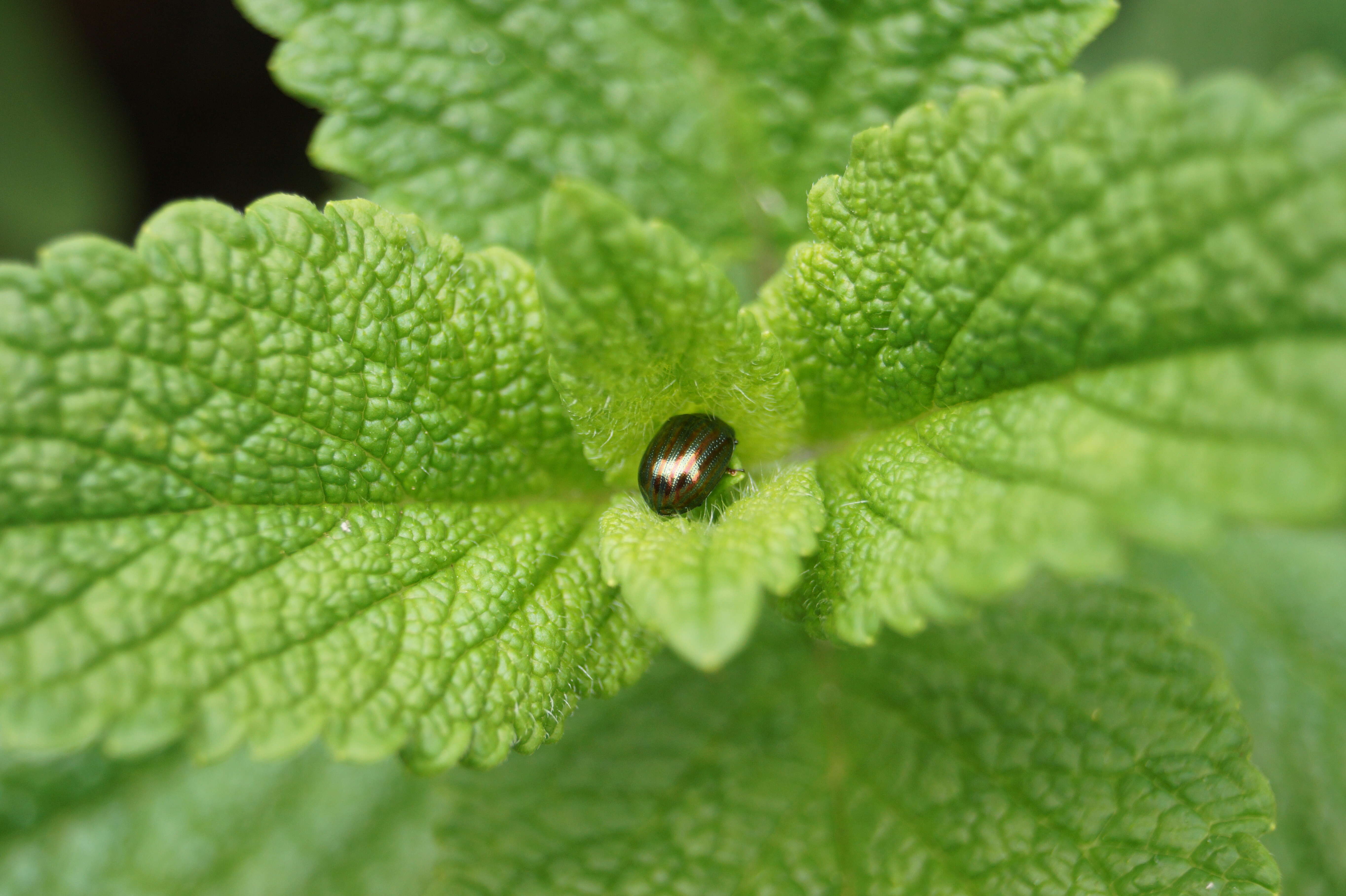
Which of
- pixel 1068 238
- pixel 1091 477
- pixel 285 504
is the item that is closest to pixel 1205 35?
pixel 1068 238

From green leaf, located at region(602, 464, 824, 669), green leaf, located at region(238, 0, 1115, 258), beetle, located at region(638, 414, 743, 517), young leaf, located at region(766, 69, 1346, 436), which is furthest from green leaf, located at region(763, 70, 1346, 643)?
green leaf, located at region(238, 0, 1115, 258)

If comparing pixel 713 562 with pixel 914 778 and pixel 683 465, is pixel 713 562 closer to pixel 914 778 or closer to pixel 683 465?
pixel 683 465

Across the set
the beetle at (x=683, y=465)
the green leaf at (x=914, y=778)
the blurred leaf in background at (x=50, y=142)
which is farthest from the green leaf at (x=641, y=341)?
the blurred leaf in background at (x=50, y=142)

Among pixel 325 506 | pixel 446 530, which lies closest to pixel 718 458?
pixel 446 530

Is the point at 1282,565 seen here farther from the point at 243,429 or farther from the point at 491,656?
the point at 243,429

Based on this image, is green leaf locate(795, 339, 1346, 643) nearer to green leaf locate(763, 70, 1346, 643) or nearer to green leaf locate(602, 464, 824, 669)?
green leaf locate(763, 70, 1346, 643)

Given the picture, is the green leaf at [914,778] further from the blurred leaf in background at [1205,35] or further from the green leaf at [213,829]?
the blurred leaf in background at [1205,35]
